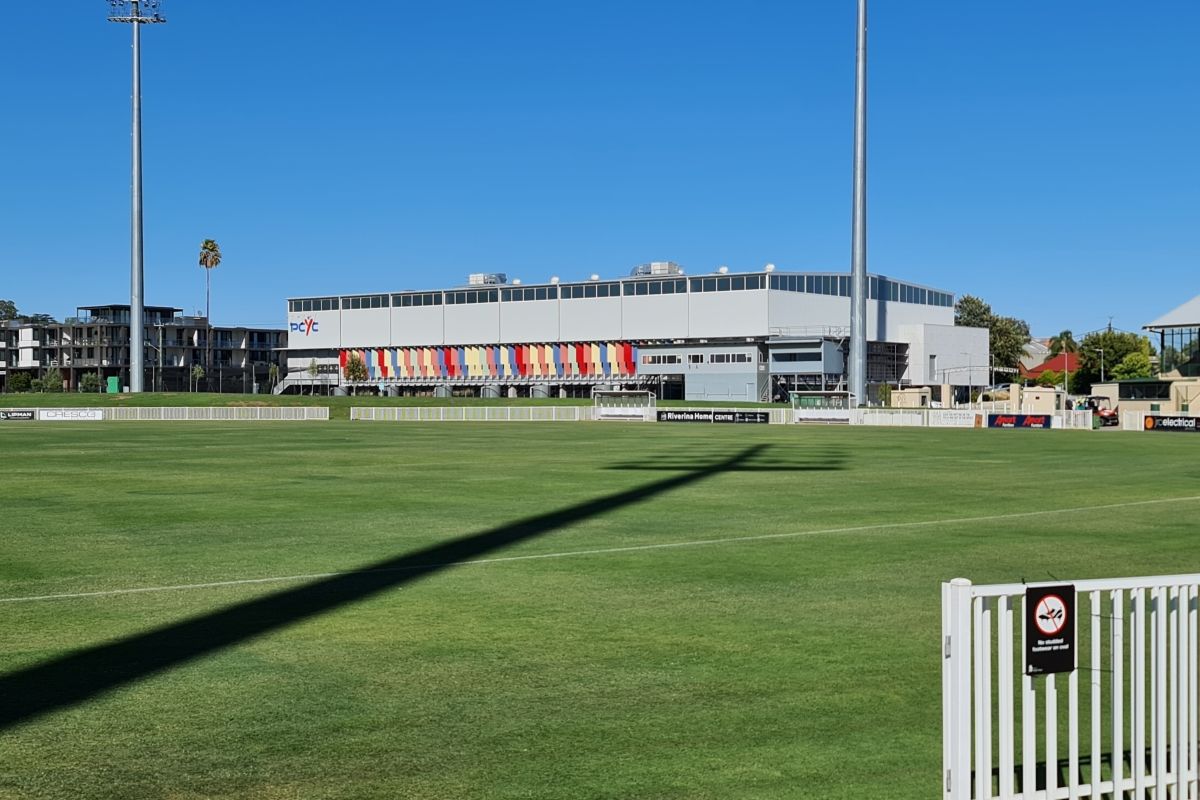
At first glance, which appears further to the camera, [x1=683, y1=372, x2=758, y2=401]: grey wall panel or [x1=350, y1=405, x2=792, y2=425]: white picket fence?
[x1=683, y1=372, x2=758, y2=401]: grey wall panel

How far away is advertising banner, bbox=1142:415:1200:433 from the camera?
70.0m

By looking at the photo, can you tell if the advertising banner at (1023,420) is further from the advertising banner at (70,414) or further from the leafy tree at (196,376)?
the leafy tree at (196,376)

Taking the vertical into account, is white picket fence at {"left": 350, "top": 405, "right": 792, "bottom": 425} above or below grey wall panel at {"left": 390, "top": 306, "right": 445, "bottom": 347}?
below

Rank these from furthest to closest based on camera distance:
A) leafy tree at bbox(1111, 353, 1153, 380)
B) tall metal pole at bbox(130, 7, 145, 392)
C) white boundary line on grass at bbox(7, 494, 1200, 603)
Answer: leafy tree at bbox(1111, 353, 1153, 380), tall metal pole at bbox(130, 7, 145, 392), white boundary line on grass at bbox(7, 494, 1200, 603)

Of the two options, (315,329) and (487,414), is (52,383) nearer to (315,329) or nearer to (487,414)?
(315,329)

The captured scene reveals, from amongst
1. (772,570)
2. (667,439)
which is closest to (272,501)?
(772,570)

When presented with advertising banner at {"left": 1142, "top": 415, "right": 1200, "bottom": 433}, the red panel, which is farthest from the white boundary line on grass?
the red panel

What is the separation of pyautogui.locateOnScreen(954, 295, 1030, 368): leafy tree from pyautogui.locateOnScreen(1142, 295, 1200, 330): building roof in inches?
2331

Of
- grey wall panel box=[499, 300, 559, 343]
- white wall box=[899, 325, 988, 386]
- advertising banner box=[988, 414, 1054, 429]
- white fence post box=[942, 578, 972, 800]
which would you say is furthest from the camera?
grey wall panel box=[499, 300, 559, 343]

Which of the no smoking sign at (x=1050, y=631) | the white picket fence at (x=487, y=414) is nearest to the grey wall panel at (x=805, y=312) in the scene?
the white picket fence at (x=487, y=414)

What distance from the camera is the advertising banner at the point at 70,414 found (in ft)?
302

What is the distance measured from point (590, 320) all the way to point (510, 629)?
429ft

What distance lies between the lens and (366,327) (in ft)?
526

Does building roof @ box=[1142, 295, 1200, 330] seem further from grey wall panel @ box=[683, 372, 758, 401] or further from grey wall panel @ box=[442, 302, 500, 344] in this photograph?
grey wall panel @ box=[442, 302, 500, 344]
